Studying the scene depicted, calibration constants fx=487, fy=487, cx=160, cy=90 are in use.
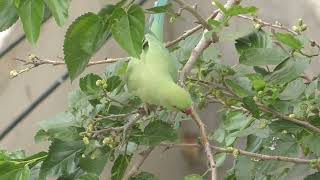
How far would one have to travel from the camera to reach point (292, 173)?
764 millimetres

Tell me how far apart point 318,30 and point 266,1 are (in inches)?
7.5

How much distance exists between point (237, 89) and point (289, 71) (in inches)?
3.1

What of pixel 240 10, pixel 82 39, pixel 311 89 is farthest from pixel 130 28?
pixel 311 89

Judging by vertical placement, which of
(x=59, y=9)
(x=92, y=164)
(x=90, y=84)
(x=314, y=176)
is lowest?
(x=314, y=176)

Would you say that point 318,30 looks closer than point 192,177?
No

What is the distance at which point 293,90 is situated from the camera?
0.73 meters

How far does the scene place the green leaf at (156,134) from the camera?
0.67 meters

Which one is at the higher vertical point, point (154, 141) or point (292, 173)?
point (154, 141)

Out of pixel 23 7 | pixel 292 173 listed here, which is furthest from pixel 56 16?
pixel 292 173

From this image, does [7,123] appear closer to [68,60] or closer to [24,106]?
[24,106]

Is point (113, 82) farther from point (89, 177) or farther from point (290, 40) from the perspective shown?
point (290, 40)

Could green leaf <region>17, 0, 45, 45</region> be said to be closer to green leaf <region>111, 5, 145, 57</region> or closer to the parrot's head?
green leaf <region>111, 5, 145, 57</region>

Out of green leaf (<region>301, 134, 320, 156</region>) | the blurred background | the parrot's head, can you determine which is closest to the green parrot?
the parrot's head

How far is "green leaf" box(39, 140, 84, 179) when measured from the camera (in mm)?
628
